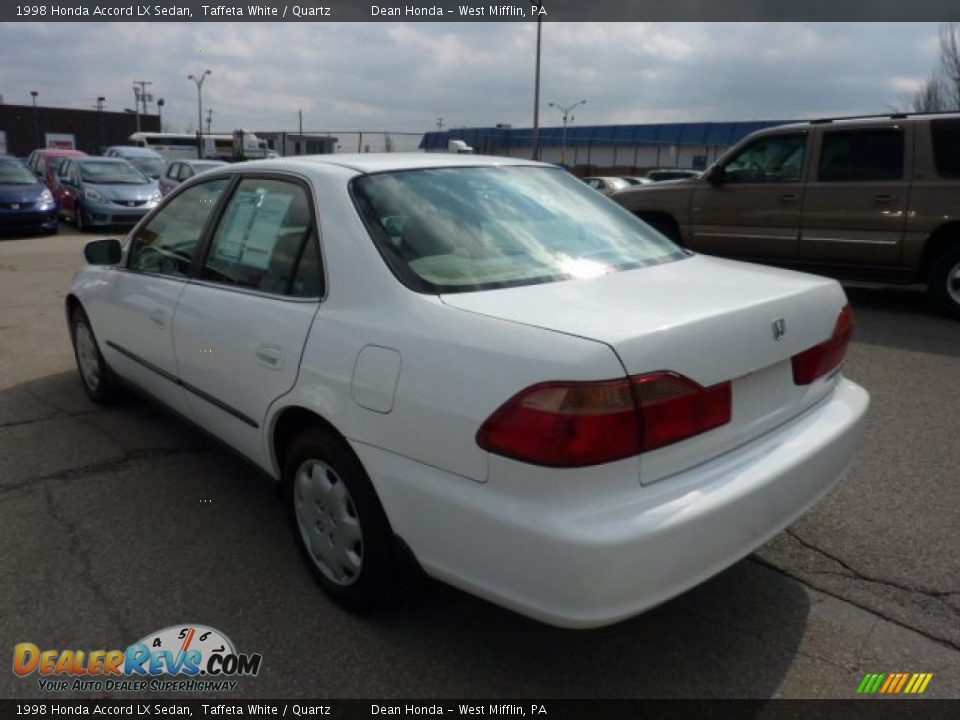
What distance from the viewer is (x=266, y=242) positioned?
10.2 feet

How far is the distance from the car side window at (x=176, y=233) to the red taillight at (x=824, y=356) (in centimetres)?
254

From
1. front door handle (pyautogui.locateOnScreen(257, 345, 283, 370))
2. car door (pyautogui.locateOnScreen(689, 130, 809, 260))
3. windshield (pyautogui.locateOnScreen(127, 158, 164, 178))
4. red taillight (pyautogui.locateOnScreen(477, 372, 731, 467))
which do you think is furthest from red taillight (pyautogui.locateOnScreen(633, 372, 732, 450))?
windshield (pyautogui.locateOnScreen(127, 158, 164, 178))

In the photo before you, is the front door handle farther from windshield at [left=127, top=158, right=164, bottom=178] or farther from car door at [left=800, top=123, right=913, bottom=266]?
windshield at [left=127, top=158, right=164, bottom=178]

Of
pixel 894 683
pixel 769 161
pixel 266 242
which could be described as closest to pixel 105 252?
pixel 266 242

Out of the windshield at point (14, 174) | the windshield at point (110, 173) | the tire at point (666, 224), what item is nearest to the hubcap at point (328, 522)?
the tire at point (666, 224)

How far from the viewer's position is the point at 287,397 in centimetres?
270

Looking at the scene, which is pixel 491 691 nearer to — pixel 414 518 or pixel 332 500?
pixel 414 518

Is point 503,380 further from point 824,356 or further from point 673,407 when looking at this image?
point 824,356

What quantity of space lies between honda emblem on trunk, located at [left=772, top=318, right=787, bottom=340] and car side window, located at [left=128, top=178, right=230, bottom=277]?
7.99 feet

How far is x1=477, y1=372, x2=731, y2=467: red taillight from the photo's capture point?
1936mm

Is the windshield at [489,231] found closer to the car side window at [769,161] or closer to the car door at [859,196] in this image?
the car door at [859,196]

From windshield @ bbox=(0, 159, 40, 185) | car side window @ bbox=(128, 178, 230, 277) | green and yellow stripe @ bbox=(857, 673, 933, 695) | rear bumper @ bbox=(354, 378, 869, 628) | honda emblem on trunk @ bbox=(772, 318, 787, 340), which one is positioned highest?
windshield @ bbox=(0, 159, 40, 185)

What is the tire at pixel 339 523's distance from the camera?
8.00ft

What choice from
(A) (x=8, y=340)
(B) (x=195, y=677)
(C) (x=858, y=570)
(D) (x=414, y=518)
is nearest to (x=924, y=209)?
(C) (x=858, y=570)
